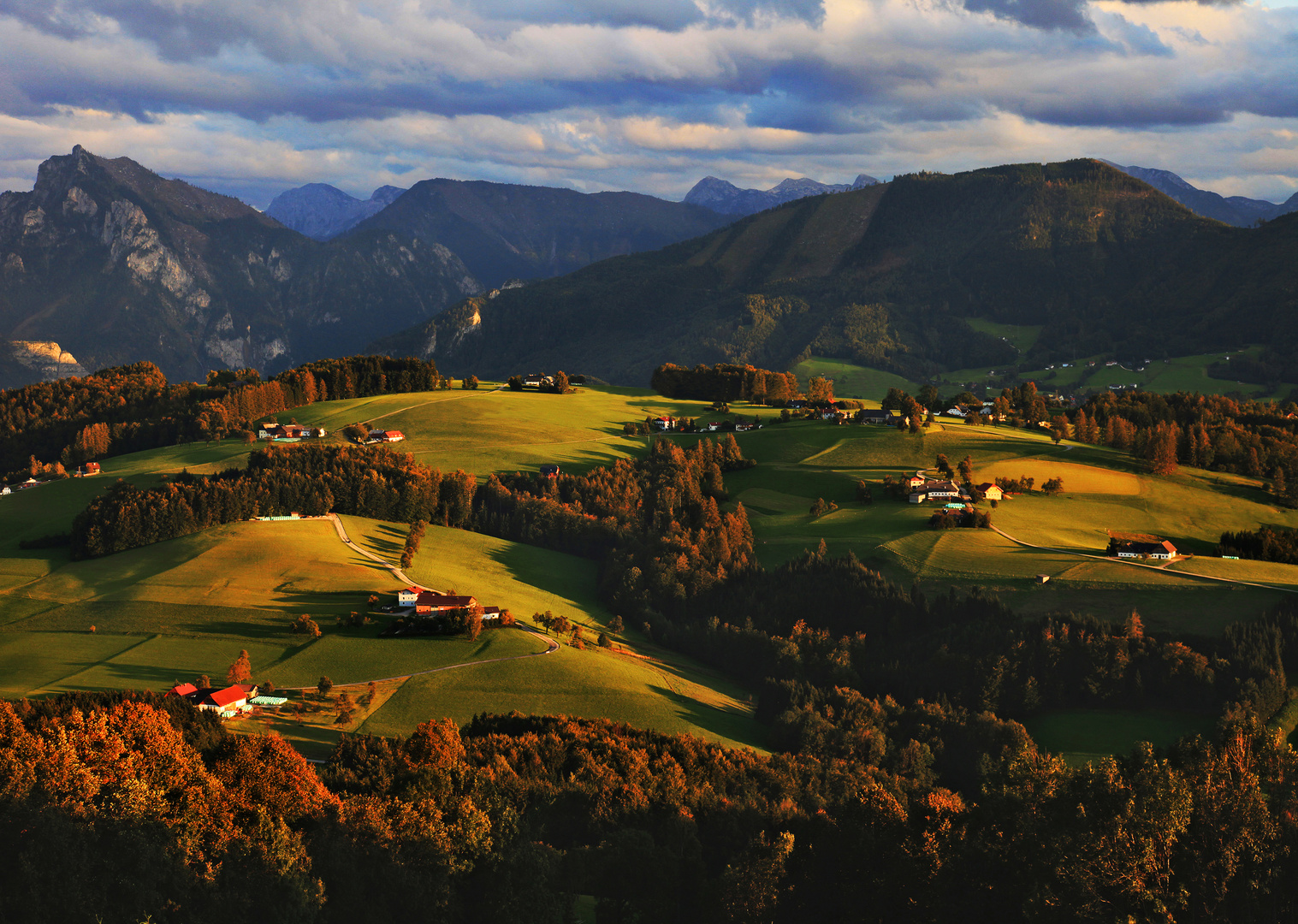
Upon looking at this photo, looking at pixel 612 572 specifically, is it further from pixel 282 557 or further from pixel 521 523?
pixel 282 557

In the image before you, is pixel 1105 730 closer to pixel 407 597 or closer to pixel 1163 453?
pixel 407 597

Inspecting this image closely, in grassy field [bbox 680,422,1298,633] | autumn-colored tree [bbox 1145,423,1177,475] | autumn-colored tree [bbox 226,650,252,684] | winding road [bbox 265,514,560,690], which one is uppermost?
autumn-colored tree [bbox 1145,423,1177,475]

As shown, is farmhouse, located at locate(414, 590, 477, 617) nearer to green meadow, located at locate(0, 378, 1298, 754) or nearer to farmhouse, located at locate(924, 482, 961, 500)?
green meadow, located at locate(0, 378, 1298, 754)

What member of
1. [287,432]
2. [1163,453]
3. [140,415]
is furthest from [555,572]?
[140,415]

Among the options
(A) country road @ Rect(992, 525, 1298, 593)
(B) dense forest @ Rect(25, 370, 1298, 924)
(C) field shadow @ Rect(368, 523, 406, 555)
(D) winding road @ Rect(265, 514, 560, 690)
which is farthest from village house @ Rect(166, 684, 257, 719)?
(A) country road @ Rect(992, 525, 1298, 593)

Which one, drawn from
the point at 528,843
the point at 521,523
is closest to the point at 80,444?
the point at 521,523

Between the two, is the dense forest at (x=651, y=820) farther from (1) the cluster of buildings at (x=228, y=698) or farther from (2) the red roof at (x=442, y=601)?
(2) the red roof at (x=442, y=601)

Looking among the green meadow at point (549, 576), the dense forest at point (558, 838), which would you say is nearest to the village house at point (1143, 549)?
the green meadow at point (549, 576)
